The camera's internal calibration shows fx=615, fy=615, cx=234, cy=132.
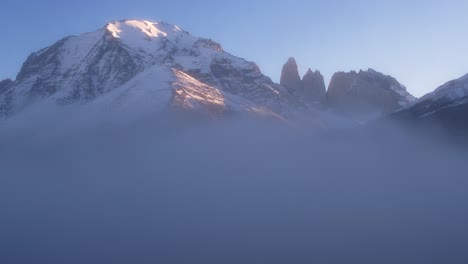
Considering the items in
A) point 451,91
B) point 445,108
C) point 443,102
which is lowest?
point 445,108

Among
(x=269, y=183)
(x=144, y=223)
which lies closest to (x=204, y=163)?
(x=269, y=183)

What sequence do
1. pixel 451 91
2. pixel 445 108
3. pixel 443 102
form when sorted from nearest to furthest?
pixel 445 108
pixel 443 102
pixel 451 91

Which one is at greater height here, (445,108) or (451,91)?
(451,91)

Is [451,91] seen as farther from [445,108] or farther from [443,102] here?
[445,108]

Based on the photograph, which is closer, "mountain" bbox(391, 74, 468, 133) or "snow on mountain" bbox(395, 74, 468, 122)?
"mountain" bbox(391, 74, 468, 133)

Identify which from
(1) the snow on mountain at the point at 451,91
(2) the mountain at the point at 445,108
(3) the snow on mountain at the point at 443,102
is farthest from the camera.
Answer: (1) the snow on mountain at the point at 451,91

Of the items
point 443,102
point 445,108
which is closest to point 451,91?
point 443,102

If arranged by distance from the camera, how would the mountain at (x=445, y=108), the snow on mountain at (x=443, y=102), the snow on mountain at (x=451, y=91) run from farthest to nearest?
the snow on mountain at (x=451, y=91), the snow on mountain at (x=443, y=102), the mountain at (x=445, y=108)

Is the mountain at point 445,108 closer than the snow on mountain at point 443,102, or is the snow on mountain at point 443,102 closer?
the mountain at point 445,108

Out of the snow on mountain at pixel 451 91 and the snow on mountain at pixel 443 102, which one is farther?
the snow on mountain at pixel 451 91
